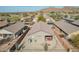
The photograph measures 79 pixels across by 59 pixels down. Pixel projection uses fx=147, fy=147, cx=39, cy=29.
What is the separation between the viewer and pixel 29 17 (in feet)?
6.08

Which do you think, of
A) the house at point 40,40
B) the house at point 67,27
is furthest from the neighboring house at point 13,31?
the house at point 67,27

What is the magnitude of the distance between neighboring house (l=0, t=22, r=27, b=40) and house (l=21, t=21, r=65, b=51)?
107 mm

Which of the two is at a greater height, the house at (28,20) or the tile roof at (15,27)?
the house at (28,20)

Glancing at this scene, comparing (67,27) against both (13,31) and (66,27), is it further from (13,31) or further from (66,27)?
(13,31)

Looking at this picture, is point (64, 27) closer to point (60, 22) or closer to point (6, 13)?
point (60, 22)

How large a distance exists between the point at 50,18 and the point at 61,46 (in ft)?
1.23

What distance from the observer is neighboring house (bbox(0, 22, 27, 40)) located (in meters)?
1.80

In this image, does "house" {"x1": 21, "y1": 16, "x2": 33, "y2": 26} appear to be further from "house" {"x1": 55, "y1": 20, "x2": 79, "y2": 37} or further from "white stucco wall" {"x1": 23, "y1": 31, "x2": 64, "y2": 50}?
"house" {"x1": 55, "y1": 20, "x2": 79, "y2": 37}

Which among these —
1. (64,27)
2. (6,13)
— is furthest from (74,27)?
(6,13)

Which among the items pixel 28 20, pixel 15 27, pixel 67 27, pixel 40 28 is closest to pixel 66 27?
pixel 67 27

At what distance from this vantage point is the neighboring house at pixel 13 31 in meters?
1.80

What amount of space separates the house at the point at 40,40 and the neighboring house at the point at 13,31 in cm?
11

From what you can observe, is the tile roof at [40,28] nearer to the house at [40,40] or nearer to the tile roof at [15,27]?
the house at [40,40]

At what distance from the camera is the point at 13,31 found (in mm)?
1813
